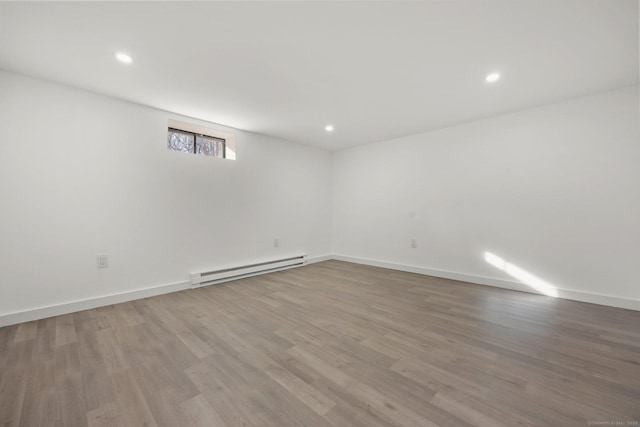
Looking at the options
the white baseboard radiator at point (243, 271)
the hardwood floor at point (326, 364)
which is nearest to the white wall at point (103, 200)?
the white baseboard radiator at point (243, 271)

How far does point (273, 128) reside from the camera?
3.79 metres

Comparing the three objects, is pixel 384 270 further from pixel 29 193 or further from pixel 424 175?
pixel 29 193

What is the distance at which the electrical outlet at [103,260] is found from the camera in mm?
2604

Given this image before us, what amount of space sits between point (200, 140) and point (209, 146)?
5.7 inches

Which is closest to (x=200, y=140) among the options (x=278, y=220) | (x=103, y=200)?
(x=103, y=200)

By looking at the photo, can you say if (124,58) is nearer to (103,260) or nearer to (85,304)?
(103,260)

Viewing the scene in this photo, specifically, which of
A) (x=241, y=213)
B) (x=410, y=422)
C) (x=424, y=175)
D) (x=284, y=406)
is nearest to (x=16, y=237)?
(x=241, y=213)

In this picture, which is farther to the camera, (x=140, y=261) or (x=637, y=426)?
(x=140, y=261)

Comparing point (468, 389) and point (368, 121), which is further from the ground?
point (368, 121)

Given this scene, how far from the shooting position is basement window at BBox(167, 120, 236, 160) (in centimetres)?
330

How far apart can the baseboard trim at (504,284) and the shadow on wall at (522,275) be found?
0.17ft

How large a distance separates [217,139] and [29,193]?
2.14 metres

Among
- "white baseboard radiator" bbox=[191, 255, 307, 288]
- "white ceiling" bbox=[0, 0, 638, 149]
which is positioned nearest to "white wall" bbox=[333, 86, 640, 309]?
"white ceiling" bbox=[0, 0, 638, 149]

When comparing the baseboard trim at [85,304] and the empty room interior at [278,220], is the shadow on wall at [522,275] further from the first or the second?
the baseboard trim at [85,304]
